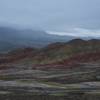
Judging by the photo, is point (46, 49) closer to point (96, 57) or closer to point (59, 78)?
point (96, 57)

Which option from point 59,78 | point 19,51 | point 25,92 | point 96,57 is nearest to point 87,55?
point 96,57

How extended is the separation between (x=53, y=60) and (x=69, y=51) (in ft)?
33.7

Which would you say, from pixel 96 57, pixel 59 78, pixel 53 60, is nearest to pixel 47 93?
pixel 59 78

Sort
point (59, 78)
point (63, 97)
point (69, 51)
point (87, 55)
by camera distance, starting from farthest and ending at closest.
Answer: point (69, 51) < point (87, 55) < point (59, 78) < point (63, 97)

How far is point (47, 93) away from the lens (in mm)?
42938

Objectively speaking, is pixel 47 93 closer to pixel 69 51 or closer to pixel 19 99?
Result: pixel 19 99

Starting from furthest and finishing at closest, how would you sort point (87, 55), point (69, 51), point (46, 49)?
point (46, 49), point (69, 51), point (87, 55)

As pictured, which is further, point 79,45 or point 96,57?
point 79,45

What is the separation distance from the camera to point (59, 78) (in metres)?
64.1

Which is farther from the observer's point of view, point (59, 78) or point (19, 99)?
Answer: point (59, 78)

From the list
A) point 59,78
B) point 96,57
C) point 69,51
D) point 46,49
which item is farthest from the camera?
point 46,49

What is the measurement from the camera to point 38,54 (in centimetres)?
13625

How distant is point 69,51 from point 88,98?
9257 centimetres

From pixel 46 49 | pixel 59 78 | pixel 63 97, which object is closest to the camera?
pixel 63 97
